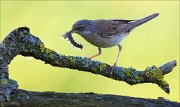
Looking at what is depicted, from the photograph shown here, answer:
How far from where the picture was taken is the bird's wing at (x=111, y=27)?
542 cm

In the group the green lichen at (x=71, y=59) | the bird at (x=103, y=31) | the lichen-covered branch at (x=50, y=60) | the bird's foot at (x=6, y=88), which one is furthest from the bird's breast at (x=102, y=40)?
the bird's foot at (x=6, y=88)

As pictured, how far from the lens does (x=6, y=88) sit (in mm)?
3123

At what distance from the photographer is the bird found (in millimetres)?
5091

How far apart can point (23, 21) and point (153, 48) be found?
179 centimetres

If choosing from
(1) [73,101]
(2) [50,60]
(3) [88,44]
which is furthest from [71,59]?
(3) [88,44]

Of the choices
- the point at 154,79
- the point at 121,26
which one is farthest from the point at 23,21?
the point at 154,79

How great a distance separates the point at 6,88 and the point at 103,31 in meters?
2.43

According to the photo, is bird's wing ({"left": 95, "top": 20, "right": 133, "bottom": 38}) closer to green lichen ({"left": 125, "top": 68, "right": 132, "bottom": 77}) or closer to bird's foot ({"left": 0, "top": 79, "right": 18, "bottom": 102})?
green lichen ({"left": 125, "top": 68, "right": 132, "bottom": 77})

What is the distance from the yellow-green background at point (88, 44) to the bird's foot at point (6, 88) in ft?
11.5

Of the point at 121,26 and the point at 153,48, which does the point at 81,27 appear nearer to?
the point at 121,26

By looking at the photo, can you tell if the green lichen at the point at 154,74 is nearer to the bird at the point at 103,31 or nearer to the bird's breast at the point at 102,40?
the bird at the point at 103,31

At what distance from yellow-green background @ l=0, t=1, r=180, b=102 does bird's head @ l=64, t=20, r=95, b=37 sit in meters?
1.57

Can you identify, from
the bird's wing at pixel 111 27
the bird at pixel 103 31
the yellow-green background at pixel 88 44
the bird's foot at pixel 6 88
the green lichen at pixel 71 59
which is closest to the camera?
the bird's foot at pixel 6 88

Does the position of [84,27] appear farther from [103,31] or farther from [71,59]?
[71,59]
